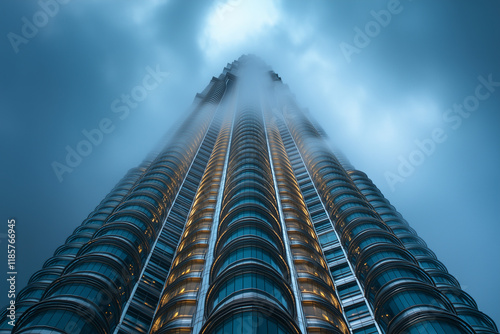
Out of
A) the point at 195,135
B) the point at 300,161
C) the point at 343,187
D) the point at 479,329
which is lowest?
the point at 479,329

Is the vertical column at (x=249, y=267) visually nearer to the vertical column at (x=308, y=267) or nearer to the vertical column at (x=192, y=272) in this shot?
the vertical column at (x=192, y=272)

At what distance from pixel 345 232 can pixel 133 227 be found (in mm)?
30399

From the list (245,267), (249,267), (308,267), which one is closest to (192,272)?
(245,267)

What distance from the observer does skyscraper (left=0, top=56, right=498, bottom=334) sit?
3158cm

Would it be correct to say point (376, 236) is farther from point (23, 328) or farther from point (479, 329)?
point (23, 328)

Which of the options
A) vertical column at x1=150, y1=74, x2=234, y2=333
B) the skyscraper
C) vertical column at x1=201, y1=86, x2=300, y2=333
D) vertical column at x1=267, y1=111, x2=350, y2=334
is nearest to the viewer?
vertical column at x1=201, y1=86, x2=300, y2=333

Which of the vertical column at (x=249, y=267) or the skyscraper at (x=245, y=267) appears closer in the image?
the vertical column at (x=249, y=267)

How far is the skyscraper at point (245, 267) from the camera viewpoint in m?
31.6

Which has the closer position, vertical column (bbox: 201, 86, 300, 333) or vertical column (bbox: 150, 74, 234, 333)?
vertical column (bbox: 201, 86, 300, 333)

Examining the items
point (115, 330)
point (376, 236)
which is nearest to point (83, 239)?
point (115, 330)

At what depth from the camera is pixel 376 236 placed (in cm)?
4778

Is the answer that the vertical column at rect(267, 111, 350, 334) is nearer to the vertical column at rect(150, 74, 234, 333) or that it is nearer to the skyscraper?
the skyscraper

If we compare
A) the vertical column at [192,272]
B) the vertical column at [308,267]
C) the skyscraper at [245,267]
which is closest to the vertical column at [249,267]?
the skyscraper at [245,267]

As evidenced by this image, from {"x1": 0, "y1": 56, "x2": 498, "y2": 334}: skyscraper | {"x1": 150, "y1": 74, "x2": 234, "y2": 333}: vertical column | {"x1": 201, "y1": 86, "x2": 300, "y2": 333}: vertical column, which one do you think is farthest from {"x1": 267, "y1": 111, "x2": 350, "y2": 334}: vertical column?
{"x1": 150, "y1": 74, "x2": 234, "y2": 333}: vertical column
